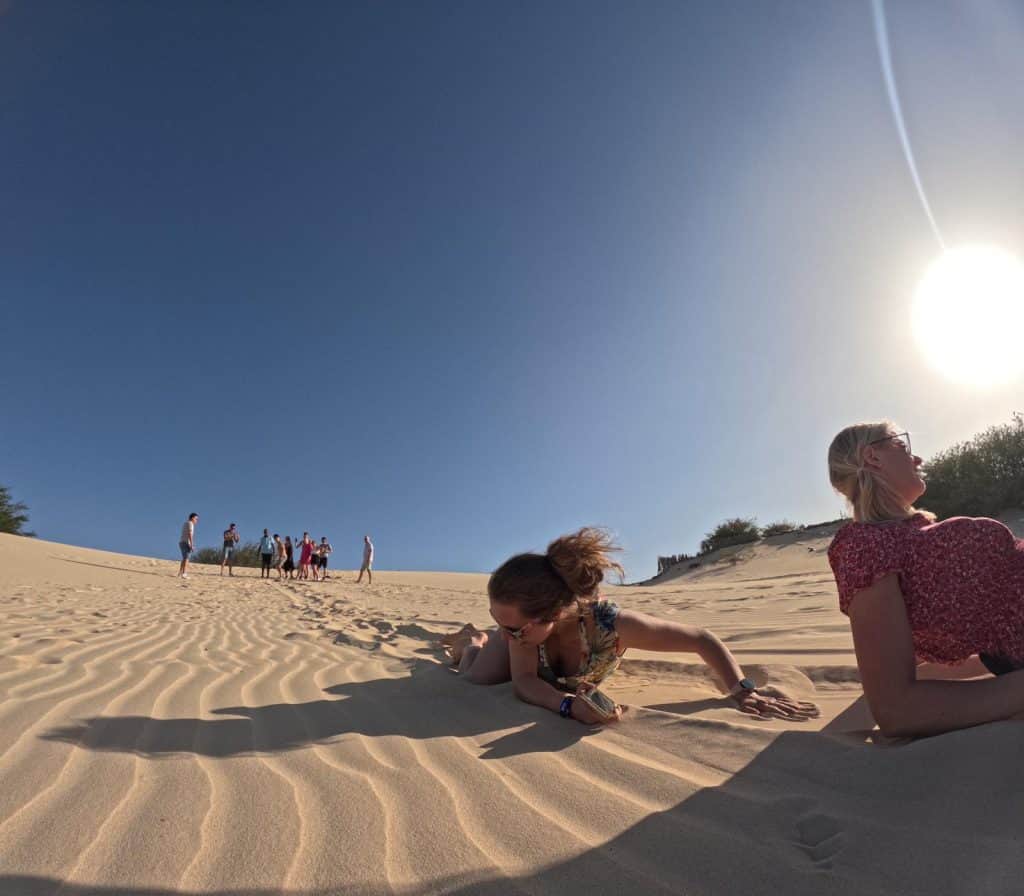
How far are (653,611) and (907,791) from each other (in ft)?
21.3

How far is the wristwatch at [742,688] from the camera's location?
2.54 m

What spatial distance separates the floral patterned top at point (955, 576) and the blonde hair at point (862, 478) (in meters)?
0.13

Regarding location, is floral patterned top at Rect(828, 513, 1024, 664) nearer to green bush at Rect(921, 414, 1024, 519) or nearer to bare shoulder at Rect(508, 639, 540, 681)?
bare shoulder at Rect(508, 639, 540, 681)

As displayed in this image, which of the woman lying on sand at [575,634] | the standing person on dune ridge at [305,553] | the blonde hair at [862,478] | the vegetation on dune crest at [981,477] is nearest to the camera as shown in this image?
the blonde hair at [862,478]

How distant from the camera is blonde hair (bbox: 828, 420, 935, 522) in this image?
6.50 feet

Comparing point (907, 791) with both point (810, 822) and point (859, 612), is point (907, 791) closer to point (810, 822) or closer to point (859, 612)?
point (810, 822)

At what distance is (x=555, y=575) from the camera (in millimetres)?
2543

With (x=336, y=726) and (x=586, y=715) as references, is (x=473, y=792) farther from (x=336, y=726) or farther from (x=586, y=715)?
(x=336, y=726)

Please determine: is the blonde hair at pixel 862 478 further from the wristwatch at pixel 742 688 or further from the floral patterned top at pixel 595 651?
the floral patterned top at pixel 595 651

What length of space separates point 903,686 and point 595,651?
1.30m

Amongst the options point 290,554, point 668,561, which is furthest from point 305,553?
point 668,561

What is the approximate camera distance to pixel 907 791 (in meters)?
1.49

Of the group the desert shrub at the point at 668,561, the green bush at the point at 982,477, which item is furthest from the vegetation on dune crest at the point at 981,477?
the desert shrub at the point at 668,561

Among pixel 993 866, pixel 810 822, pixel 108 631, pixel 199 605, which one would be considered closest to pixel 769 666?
pixel 810 822
